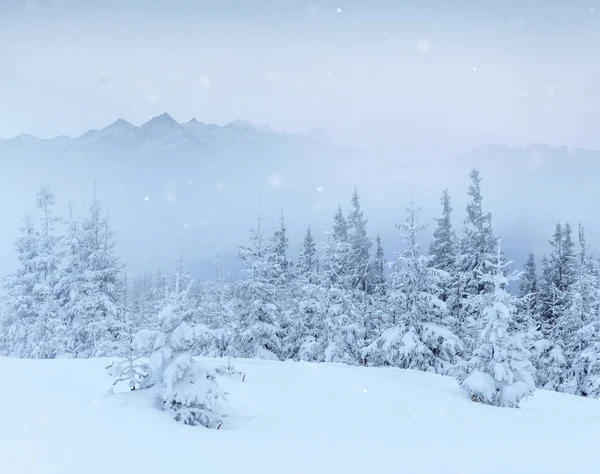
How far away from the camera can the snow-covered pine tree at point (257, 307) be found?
96.2ft

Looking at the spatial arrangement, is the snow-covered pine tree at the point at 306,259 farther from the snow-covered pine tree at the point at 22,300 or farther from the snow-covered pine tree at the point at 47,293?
the snow-covered pine tree at the point at 22,300

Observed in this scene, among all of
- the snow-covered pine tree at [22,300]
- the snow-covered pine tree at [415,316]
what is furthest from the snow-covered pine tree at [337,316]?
the snow-covered pine tree at [22,300]

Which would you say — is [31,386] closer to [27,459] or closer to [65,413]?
[65,413]

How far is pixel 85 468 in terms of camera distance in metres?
5.91

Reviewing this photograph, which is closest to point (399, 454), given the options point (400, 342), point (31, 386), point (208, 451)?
point (208, 451)

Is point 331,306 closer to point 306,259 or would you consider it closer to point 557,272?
point 306,259

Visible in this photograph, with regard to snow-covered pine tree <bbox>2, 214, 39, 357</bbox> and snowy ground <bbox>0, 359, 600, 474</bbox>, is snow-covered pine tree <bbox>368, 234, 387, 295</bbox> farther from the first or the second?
snow-covered pine tree <bbox>2, 214, 39, 357</bbox>

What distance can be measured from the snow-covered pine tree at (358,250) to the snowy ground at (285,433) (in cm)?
2171

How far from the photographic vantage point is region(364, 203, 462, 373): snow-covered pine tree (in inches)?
961

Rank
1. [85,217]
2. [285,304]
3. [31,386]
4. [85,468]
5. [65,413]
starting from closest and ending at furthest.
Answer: [85,468], [65,413], [31,386], [85,217], [285,304]

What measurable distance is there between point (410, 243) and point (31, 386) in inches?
781

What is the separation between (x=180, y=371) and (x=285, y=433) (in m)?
2.35

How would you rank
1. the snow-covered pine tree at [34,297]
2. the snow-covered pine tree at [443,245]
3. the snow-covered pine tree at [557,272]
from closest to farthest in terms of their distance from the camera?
the snow-covered pine tree at [34,297], the snow-covered pine tree at [443,245], the snow-covered pine tree at [557,272]

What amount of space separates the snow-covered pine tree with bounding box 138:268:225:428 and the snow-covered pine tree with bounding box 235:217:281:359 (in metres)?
20.2
